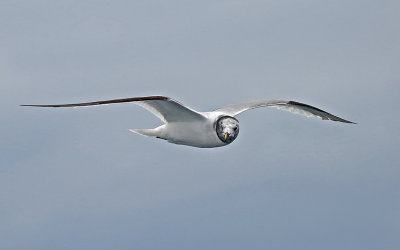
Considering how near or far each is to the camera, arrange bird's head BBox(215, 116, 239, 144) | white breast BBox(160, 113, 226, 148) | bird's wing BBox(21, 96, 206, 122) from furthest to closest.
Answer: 1. white breast BBox(160, 113, 226, 148)
2. bird's head BBox(215, 116, 239, 144)
3. bird's wing BBox(21, 96, 206, 122)

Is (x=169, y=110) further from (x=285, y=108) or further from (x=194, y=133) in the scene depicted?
(x=285, y=108)

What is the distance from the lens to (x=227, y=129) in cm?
2738

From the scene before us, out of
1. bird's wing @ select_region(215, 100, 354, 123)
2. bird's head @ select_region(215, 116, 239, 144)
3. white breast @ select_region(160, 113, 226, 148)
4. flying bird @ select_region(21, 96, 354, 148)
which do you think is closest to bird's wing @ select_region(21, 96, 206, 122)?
flying bird @ select_region(21, 96, 354, 148)

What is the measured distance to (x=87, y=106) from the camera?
23.0 meters

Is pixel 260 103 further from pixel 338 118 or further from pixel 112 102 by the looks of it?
pixel 112 102

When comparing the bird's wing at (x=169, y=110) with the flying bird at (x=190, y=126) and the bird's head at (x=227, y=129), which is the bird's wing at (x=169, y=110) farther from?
the bird's head at (x=227, y=129)

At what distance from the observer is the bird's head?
27422 mm

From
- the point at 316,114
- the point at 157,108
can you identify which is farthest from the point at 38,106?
the point at 316,114

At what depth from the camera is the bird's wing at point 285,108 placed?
3053 centimetres

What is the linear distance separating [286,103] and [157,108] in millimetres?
6975

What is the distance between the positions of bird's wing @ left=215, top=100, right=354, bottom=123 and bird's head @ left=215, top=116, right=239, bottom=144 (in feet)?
5.87

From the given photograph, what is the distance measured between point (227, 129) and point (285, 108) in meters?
7.03

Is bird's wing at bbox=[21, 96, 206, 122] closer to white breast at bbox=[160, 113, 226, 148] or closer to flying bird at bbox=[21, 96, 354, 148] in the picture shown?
flying bird at bbox=[21, 96, 354, 148]

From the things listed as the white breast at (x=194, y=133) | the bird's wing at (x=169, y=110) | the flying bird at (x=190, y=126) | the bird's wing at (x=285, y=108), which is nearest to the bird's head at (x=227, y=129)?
the flying bird at (x=190, y=126)
